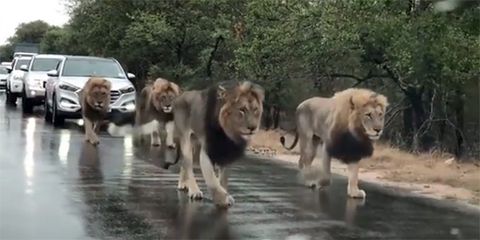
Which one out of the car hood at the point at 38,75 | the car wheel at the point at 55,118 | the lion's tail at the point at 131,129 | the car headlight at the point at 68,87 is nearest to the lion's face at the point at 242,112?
the lion's tail at the point at 131,129

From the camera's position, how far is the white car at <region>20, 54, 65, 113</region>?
26.3m

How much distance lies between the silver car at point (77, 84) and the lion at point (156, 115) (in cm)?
349

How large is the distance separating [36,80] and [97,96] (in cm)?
1060

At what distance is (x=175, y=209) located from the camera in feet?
29.1

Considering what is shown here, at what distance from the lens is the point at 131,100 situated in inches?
782

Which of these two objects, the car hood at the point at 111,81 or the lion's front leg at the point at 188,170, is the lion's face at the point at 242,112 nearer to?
the lion's front leg at the point at 188,170

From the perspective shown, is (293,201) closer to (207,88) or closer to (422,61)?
(207,88)

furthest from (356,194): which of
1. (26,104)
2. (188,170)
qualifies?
(26,104)

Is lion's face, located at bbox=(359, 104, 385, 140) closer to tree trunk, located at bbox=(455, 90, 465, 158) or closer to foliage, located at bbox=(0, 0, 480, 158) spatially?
foliage, located at bbox=(0, 0, 480, 158)

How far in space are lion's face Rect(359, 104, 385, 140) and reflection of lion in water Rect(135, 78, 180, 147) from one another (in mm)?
4230

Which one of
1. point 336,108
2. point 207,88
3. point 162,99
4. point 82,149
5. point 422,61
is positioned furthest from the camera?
point 422,61

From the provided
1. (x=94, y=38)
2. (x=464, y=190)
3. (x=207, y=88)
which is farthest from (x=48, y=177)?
(x=94, y=38)

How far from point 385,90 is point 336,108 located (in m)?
15.4

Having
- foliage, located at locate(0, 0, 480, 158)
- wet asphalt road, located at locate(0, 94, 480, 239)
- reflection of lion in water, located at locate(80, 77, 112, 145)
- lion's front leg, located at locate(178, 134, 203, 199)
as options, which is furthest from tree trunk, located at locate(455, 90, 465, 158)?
lion's front leg, located at locate(178, 134, 203, 199)
